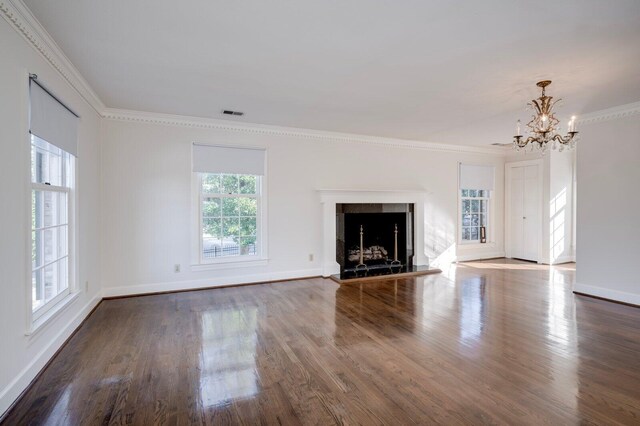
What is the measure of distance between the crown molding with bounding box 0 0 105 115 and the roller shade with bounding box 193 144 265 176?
1495 millimetres

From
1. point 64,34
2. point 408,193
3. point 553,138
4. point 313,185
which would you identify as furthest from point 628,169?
point 64,34

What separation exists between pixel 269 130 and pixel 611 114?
180 inches

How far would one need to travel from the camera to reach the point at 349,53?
8.79 feet

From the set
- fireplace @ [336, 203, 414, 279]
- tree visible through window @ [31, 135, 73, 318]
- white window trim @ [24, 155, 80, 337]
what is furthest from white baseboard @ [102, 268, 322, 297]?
tree visible through window @ [31, 135, 73, 318]

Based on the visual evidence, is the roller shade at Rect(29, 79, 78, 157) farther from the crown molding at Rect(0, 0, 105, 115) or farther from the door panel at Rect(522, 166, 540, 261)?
the door panel at Rect(522, 166, 540, 261)

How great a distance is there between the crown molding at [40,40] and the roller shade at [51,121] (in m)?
0.28

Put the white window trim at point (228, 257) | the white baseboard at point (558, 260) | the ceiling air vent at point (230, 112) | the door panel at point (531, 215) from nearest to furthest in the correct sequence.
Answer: the ceiling air vent at point (230, 112)
the white window trim at point (228, 257)
the white baseboard at point (558, 260)
the door panel at point (531, 215)

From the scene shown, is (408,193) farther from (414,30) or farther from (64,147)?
(64,147)

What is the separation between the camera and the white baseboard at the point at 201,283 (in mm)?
4273

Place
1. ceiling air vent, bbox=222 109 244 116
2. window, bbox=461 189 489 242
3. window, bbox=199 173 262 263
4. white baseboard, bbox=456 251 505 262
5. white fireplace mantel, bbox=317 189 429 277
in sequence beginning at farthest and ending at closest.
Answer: window, bbox=461 189 489 242 → white baseboard, bbox=456 251 505 262 → white fireplace mantel, bbox=317 189 429 277 → window, bbox=199 173 262 263 → ceiling air vent, bbox=222 109 244 116

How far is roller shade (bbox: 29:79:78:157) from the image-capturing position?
231cm

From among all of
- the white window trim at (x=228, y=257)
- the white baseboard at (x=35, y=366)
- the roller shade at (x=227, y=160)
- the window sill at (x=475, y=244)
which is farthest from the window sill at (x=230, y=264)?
the window sill at (x=475, y=244)

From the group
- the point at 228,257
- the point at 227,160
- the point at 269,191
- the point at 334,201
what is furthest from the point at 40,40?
the point at 334,201

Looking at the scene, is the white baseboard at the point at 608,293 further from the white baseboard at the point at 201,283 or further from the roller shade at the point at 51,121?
the roller shade at the point at 51,121
